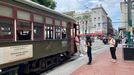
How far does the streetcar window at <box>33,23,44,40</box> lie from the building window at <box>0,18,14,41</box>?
2.31 m

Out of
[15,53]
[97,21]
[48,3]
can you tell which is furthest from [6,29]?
[97,21]

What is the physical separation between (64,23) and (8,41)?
820 centimetres

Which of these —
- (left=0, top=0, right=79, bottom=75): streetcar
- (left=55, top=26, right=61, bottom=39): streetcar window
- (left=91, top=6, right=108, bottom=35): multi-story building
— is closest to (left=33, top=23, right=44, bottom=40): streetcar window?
(left=0, top=0, right=79, bottom=75): streetcar

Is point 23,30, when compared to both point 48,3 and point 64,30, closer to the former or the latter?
point 64,30

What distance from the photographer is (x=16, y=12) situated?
1113 cm

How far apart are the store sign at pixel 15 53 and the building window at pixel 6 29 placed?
35 centimetres

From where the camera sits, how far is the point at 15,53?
10.8 meters

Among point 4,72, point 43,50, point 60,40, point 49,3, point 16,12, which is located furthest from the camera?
point 49,3

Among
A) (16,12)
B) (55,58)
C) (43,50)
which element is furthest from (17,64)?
(55,58)

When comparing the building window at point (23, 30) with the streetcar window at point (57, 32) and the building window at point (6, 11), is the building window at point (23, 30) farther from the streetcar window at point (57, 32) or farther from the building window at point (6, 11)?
the streetcar window at point (57, 32)

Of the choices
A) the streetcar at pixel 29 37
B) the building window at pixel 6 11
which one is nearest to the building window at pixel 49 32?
the streetcar at pixel 29 37

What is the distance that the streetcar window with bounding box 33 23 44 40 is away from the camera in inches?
518

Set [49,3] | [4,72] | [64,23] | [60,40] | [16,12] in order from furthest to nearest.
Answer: [49,3]
[64,23]
[60,40]
[16,12]
[4,72]

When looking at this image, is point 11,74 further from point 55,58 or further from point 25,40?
point 55,58
